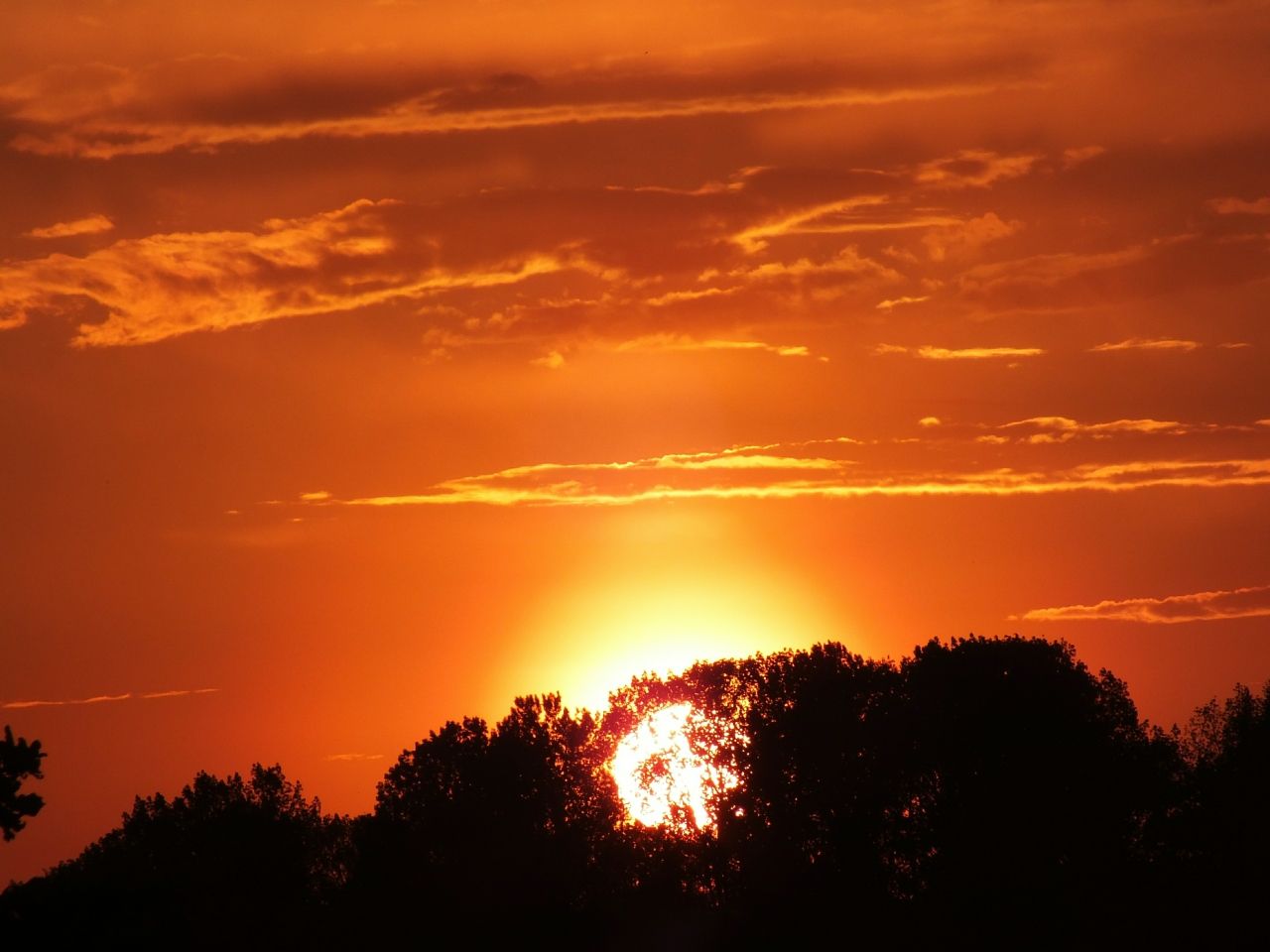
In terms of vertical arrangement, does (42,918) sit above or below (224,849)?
below

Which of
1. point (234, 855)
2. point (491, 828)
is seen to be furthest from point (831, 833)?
point (234, 855)

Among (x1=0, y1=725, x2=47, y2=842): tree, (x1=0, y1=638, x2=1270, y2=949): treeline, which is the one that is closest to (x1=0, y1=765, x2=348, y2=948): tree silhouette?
(x1=0, y1=638, x2=1270, y2=949): treeline

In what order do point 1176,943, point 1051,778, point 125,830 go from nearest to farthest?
point 1176,943 < point 1051,778 < point 125,830

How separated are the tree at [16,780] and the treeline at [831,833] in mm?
41413

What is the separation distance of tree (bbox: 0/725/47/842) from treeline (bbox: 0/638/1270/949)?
4141cm

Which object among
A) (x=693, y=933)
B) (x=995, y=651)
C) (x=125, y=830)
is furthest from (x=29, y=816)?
(x=125, y=830)

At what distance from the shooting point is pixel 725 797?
89.4m

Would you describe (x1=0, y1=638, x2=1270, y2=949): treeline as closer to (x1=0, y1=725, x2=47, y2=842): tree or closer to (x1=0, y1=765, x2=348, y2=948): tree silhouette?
(x1=0, y1=765, x2=348, y2=948): tree silhouette

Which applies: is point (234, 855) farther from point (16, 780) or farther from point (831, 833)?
point (16, 780)

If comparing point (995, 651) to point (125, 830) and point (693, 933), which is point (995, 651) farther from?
point (125, 830)

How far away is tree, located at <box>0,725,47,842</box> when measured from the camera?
3578 centimetres

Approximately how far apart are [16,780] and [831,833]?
58.7 m

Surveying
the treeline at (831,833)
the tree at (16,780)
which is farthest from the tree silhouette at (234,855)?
the tree at (16,780)

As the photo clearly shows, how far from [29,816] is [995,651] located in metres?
63.6
